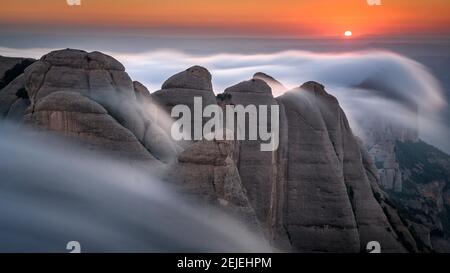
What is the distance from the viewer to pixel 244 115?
36.2 m

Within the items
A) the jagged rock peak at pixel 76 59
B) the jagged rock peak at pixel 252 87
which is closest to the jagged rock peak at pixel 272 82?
the jagged rock peak at pixel 252 87

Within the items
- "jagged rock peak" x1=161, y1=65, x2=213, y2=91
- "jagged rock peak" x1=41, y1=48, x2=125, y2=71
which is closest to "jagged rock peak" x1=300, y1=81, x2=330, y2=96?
"jagged rock peak" x1=161, y1=65, x2=213, y2=91

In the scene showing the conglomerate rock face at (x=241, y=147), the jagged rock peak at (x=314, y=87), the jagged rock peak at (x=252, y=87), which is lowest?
the conglomerate rock face at (x=241, y=147)

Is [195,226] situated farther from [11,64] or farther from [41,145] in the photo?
[11,64]

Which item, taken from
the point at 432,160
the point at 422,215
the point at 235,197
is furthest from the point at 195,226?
the point at 432,160

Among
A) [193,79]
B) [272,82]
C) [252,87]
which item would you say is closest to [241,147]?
[252,87]

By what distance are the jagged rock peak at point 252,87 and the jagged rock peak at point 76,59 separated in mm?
5275

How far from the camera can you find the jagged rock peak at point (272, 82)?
1586 inches

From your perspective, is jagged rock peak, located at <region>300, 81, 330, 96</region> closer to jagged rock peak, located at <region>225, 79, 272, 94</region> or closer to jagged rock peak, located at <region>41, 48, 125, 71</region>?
jagged rock peak, located at <region>225, 79, 272, 94</region>

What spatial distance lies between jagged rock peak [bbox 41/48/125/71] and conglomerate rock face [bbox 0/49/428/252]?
43 mm

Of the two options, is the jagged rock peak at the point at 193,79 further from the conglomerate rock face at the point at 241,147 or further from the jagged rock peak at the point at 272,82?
the jagged rock peak at the point at 272,82

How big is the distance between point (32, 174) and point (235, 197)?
19.1ft

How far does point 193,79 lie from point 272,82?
13.0 ft

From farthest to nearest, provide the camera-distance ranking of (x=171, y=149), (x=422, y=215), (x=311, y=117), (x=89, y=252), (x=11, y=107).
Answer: (x=422, y=215) < (x=311, y=117) < (x=11, y=107) < (x=171, y=149) < (x=89, y=252)
